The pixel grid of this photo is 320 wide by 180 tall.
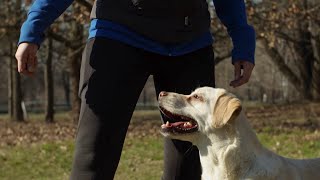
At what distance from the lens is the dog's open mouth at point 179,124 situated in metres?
3.50

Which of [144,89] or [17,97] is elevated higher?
[144,89]

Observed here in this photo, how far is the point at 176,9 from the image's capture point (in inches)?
137

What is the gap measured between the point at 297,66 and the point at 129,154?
1925cm

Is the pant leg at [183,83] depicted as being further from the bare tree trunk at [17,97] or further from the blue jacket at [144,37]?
the bare tree trunk at [17,97]

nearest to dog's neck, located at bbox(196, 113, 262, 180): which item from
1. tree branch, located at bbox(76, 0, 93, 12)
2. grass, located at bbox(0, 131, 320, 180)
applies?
grass, located at bbox(0, 131, 320, 180)

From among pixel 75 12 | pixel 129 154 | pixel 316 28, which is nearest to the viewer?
pixel 129 154

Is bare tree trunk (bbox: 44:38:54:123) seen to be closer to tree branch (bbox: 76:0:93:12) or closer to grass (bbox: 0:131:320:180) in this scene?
tree branch (bbox: 76:0:93:12)

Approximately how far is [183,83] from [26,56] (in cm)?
105

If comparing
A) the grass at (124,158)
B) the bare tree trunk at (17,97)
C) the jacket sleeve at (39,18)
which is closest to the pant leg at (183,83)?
the jacket sleeve at (39,18)

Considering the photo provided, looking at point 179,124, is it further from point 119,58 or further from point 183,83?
point 119,58

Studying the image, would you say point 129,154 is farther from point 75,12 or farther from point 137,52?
point 75,12

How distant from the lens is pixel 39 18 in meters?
3.20

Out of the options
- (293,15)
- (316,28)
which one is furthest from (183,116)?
(316,28)

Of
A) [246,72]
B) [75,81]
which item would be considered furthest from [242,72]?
[75,81]
